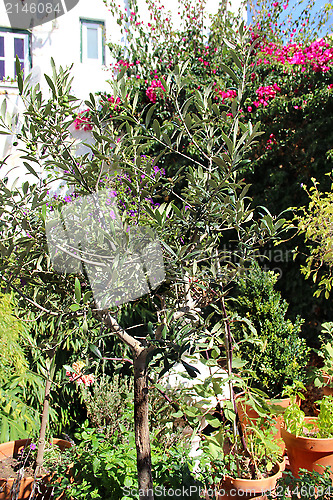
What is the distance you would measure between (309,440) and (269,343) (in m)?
0.91

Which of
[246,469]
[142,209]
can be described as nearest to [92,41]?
[142,209]

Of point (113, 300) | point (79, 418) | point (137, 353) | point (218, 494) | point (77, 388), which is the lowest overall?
point (79, 418)

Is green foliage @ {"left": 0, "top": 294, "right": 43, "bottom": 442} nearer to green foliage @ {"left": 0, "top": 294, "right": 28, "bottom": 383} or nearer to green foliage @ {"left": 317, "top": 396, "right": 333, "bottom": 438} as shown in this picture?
green foliage @ {"left": 0, "top": 294, "right": 28, "bottom": 383}

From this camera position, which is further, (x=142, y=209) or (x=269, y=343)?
(x=269, y=343)

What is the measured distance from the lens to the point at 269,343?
316cm

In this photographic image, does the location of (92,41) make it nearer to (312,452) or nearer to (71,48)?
(71,48)

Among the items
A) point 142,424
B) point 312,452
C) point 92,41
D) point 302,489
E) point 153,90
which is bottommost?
point 312,452

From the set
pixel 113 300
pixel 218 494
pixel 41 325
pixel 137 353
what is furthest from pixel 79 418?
pixel 113 300

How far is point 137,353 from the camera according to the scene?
149 centimetres

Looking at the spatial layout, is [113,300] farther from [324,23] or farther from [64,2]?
[324,23]

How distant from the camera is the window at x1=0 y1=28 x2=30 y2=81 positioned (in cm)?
518

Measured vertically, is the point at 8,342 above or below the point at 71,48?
below

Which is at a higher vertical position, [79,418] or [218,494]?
[218,494]

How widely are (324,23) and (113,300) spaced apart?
258 inches
